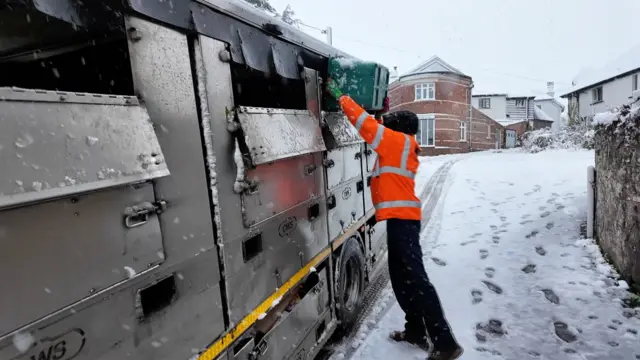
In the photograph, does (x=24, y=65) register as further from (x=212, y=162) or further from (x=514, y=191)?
(x=514, y=191)

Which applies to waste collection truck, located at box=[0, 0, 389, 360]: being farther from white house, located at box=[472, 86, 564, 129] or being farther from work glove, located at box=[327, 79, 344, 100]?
white house, located at box=[472, 86, 564, 129]

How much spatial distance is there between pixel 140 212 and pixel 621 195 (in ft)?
16.9

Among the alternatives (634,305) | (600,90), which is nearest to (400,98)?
(600,90)

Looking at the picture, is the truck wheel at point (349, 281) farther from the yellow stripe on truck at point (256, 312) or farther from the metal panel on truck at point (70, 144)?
the metal panel on truck at point (70, 144)

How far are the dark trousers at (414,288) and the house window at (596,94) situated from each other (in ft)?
102

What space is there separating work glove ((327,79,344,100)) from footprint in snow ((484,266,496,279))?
3325 millimetres

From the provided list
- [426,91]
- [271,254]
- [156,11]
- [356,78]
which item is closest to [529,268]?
[356,78]

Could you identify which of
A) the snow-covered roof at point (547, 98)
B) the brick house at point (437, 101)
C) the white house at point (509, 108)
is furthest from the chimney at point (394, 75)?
the snow-covered roof at point (547, 98)

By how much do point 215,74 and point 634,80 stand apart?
2978 centimetres

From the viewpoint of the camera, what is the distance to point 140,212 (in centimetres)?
150

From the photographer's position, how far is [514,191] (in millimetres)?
10258

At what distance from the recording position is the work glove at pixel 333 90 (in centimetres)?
340

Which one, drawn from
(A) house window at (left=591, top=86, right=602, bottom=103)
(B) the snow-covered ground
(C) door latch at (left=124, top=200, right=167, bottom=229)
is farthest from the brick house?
(C) door latch at (left=124, top=200, right=167, bottom=229)

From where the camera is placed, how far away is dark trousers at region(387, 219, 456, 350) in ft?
10.7
